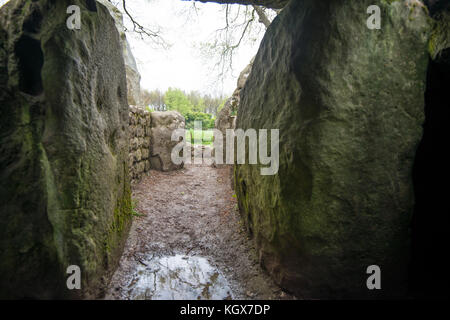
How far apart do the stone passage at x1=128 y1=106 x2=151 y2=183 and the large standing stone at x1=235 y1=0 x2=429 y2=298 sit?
4.45 m

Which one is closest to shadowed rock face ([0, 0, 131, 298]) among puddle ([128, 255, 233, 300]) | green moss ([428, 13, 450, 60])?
puddle ([128, 255, 233, 300])

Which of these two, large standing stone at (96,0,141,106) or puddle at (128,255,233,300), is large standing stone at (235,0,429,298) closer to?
puddle at (128,255,233,300)

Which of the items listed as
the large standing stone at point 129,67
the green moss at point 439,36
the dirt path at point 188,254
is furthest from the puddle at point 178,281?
the large standing stone at point 129,67

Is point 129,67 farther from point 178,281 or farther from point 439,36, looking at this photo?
point 439,36

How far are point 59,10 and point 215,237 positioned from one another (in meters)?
3.18

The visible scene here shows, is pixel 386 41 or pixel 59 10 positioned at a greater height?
pixel 59 10

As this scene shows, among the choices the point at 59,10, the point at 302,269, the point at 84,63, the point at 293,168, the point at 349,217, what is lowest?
the point at 302,269

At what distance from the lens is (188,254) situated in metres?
3.11

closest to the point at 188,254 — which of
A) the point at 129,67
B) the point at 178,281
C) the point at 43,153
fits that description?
the point at 178,281

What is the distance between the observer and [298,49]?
76.8 inches

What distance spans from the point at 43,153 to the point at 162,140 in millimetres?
5562

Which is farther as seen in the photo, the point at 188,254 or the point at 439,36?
the point at 188,254
